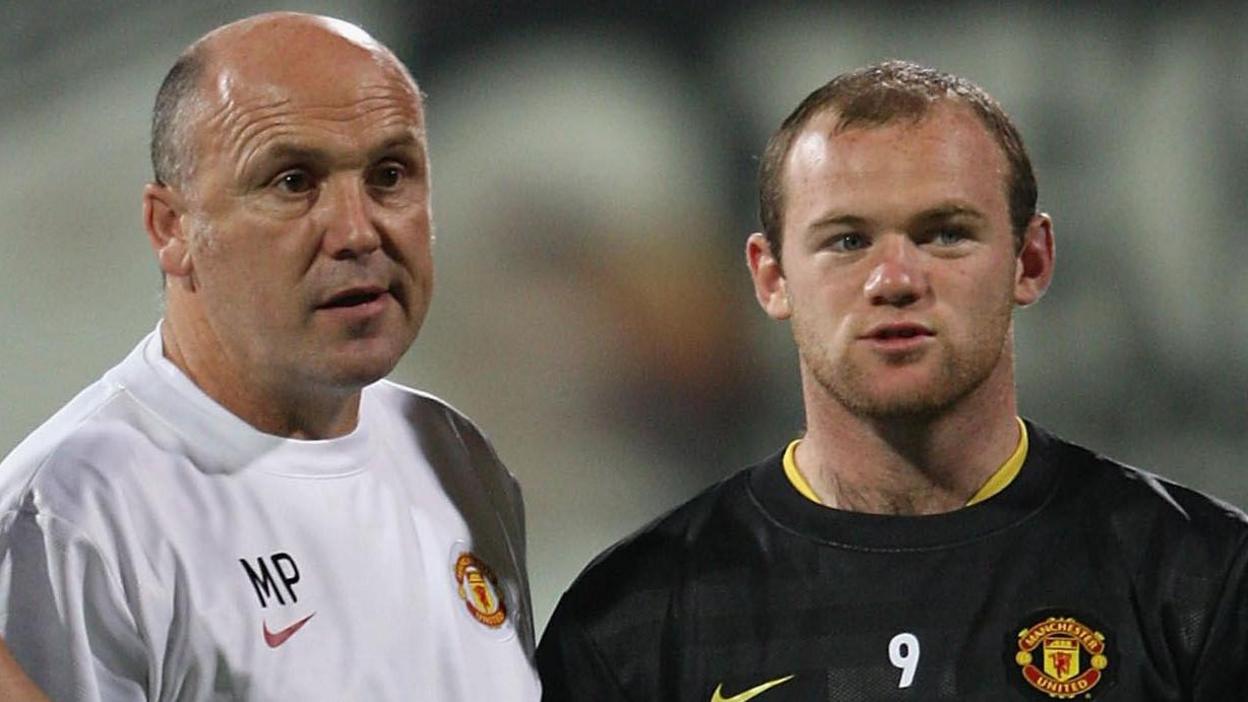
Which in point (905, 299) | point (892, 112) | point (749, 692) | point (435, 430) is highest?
point (892, 112)

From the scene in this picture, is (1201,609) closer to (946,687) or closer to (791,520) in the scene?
(946,687)

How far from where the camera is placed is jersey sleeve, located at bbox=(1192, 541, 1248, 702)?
2170 mm

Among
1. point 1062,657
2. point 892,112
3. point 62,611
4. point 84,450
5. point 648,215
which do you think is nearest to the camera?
point 62,611

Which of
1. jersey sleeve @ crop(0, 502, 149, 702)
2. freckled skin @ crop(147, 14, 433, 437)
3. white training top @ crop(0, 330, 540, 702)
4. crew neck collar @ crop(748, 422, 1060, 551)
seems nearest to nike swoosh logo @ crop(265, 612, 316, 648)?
white training top @ crop(0, 330, 540, 702)

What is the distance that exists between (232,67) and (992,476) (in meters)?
1.03

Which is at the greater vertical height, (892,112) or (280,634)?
(892,112)

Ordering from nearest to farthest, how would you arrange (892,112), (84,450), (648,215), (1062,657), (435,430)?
1. (84,450)
2. (1062,657)
3. (892,112)
4. (435,430)
5. (648,215)

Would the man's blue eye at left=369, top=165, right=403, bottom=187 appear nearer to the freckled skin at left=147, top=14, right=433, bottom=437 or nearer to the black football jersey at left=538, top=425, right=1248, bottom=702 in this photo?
the freckled skin at left=147, top=14, right=433, bottom=437

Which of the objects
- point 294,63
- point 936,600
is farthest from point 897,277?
point 294,63

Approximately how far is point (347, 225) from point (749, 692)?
2.37 feet

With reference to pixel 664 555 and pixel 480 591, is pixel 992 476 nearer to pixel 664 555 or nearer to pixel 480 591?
pixel 664 555

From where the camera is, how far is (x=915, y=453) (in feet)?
7.73

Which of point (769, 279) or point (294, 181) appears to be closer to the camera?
point (294, 181)

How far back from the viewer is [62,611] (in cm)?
200
